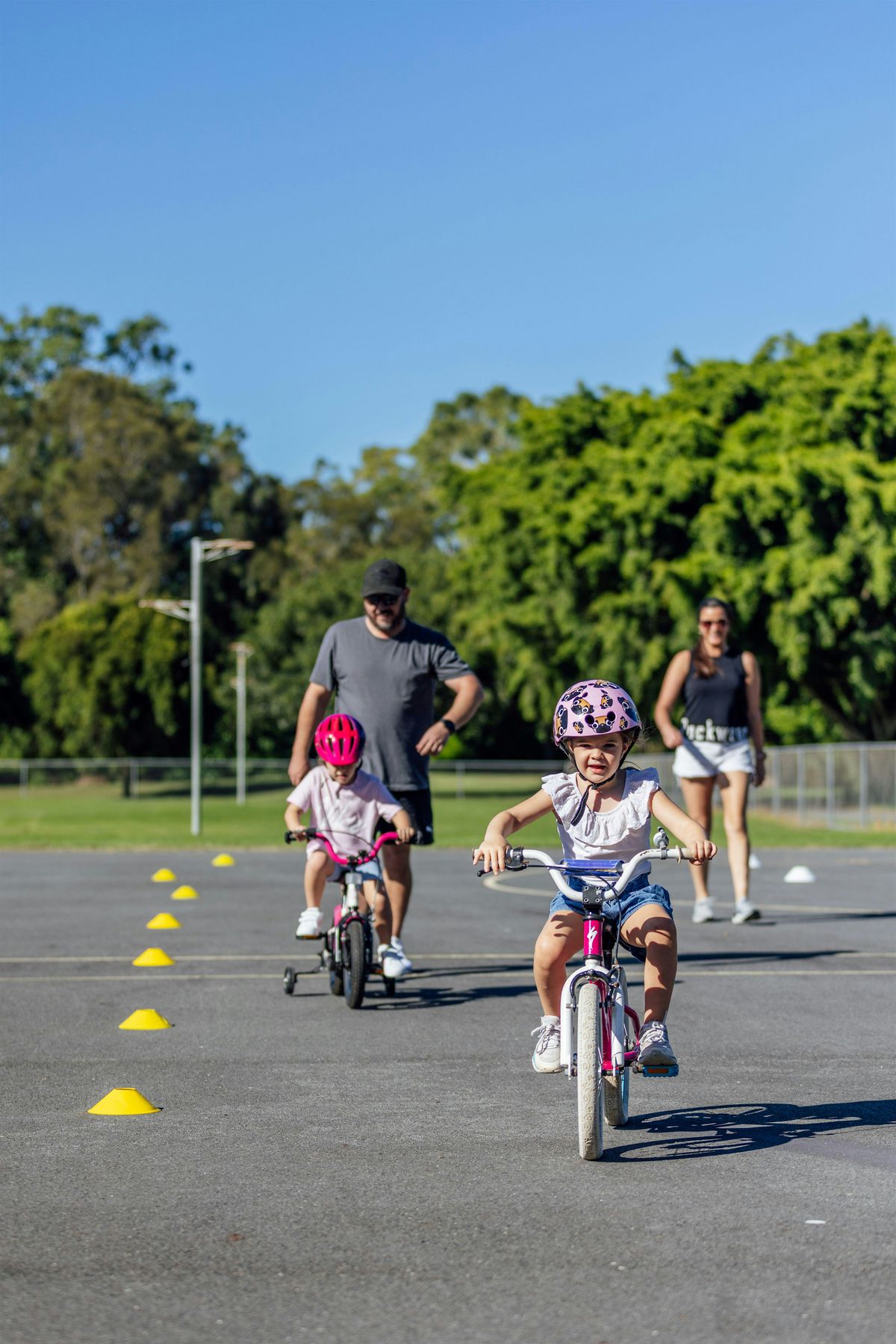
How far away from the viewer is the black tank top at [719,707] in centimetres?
1200

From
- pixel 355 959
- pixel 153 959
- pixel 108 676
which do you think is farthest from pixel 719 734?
pixel 108 676

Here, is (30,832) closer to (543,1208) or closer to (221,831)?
(221,831)

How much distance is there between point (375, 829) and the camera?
342 inches

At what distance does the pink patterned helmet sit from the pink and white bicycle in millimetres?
369

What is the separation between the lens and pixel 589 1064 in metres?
4.95

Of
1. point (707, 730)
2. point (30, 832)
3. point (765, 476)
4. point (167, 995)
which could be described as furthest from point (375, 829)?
point (765, 476)

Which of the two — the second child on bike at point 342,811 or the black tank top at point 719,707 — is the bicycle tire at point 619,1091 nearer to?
the second child on bike at point 342,811

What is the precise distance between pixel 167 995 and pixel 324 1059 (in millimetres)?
2006

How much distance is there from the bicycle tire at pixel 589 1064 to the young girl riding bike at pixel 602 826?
0.38 m

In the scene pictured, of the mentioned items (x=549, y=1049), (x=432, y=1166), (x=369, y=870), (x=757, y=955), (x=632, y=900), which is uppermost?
(x=632, y=900)

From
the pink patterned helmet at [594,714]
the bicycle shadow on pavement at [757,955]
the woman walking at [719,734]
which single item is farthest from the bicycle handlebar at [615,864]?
the woman walking at [719,734]

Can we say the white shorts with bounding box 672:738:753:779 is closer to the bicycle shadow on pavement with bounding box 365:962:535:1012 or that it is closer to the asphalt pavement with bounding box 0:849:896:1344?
the asphalt pavement with bounding box 0:849:896:1344

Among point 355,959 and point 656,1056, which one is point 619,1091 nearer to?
point 656,1056

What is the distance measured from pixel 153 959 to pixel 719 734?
4197 millimetres
